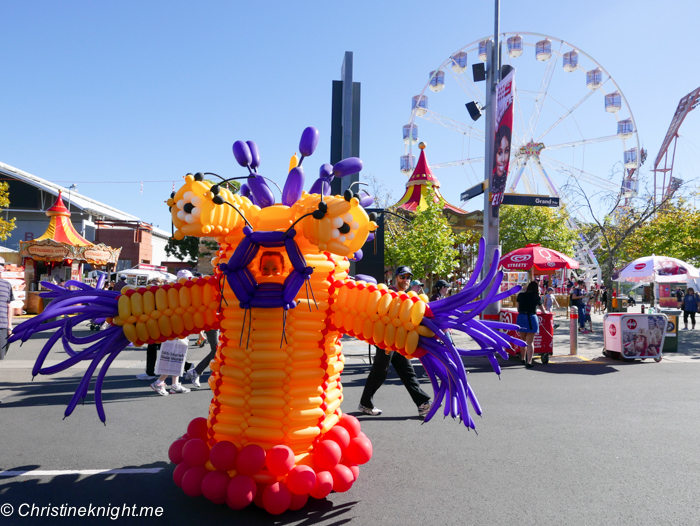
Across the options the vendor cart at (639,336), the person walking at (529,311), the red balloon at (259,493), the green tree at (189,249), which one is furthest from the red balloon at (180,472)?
the green tree at (189,249)

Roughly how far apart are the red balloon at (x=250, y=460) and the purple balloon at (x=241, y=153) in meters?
1.92

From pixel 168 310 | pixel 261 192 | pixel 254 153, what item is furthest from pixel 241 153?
pixel 168 310

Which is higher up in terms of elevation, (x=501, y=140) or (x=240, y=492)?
(x=501, y=140)

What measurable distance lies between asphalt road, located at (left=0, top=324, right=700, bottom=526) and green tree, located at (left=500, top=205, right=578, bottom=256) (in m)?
28.3

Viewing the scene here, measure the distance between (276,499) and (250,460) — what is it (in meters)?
0.28

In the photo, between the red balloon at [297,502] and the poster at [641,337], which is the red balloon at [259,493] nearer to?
the red balloon at [297,502]

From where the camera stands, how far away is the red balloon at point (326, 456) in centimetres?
316

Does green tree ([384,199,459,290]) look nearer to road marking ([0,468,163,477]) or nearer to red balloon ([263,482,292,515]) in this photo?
road marking ([0,468,163,477])

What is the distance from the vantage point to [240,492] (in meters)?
2.94

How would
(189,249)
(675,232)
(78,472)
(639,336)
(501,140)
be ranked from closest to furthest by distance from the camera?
(78,472) → (639,336) → (501,140) → (675,232) → (189,249)

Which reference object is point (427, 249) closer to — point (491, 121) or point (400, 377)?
point (491, 121)

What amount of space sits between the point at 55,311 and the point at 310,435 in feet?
5.83

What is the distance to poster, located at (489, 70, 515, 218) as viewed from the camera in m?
10.2

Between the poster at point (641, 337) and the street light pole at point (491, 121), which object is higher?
the street light pole at point (491, 121)
